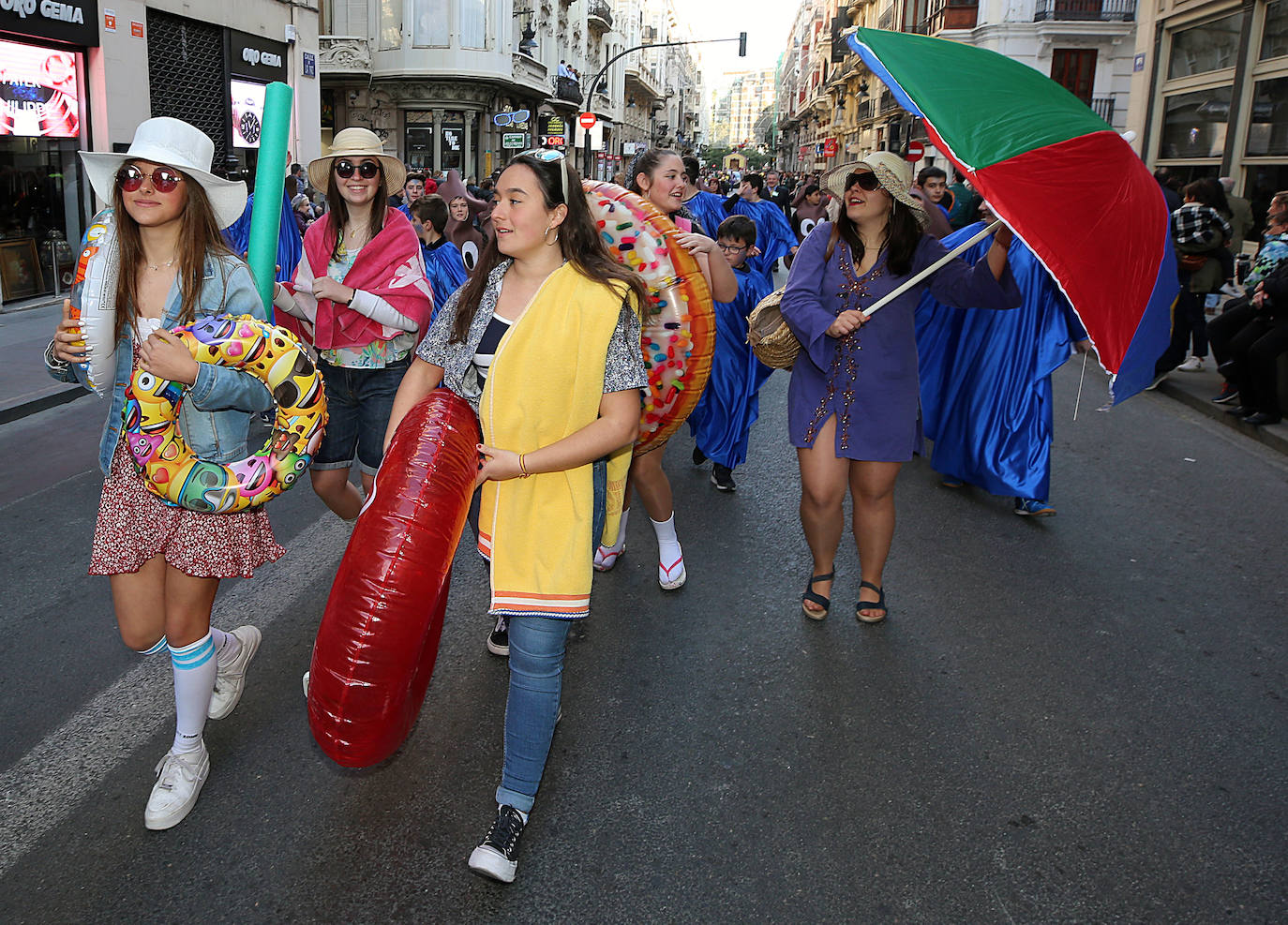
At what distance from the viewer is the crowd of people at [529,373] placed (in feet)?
8.36

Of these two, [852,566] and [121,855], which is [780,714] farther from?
[121,855]

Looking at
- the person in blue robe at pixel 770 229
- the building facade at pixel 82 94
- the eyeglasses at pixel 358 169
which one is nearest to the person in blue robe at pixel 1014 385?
the person in blue robe at pixel 770 229

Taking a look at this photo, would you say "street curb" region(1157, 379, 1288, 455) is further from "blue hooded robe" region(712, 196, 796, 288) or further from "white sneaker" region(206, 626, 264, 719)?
"white sneaker" region(206, 626, 264, 719)

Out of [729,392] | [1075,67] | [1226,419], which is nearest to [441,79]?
[1075,67]

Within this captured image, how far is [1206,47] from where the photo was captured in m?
17.5

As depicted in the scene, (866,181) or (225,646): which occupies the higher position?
(866,181)

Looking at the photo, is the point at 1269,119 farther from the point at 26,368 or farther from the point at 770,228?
the point at 26,368

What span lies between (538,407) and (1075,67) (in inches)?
1502

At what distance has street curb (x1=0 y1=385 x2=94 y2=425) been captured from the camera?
7.32m

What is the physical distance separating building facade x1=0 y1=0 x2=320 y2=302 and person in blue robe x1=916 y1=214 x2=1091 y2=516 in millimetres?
7241

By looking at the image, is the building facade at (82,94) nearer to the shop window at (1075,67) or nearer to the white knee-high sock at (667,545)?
the white knee-high sock at (667,545)

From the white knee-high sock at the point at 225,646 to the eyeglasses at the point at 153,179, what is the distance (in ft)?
4.47

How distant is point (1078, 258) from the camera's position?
286 cm

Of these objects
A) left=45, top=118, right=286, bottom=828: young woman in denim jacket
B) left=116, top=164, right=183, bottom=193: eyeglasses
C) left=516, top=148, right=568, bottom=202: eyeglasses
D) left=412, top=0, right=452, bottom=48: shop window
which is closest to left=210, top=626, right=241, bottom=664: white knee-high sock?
left=45, top=118, right=286, bottom=828: young woman in denim jacket
